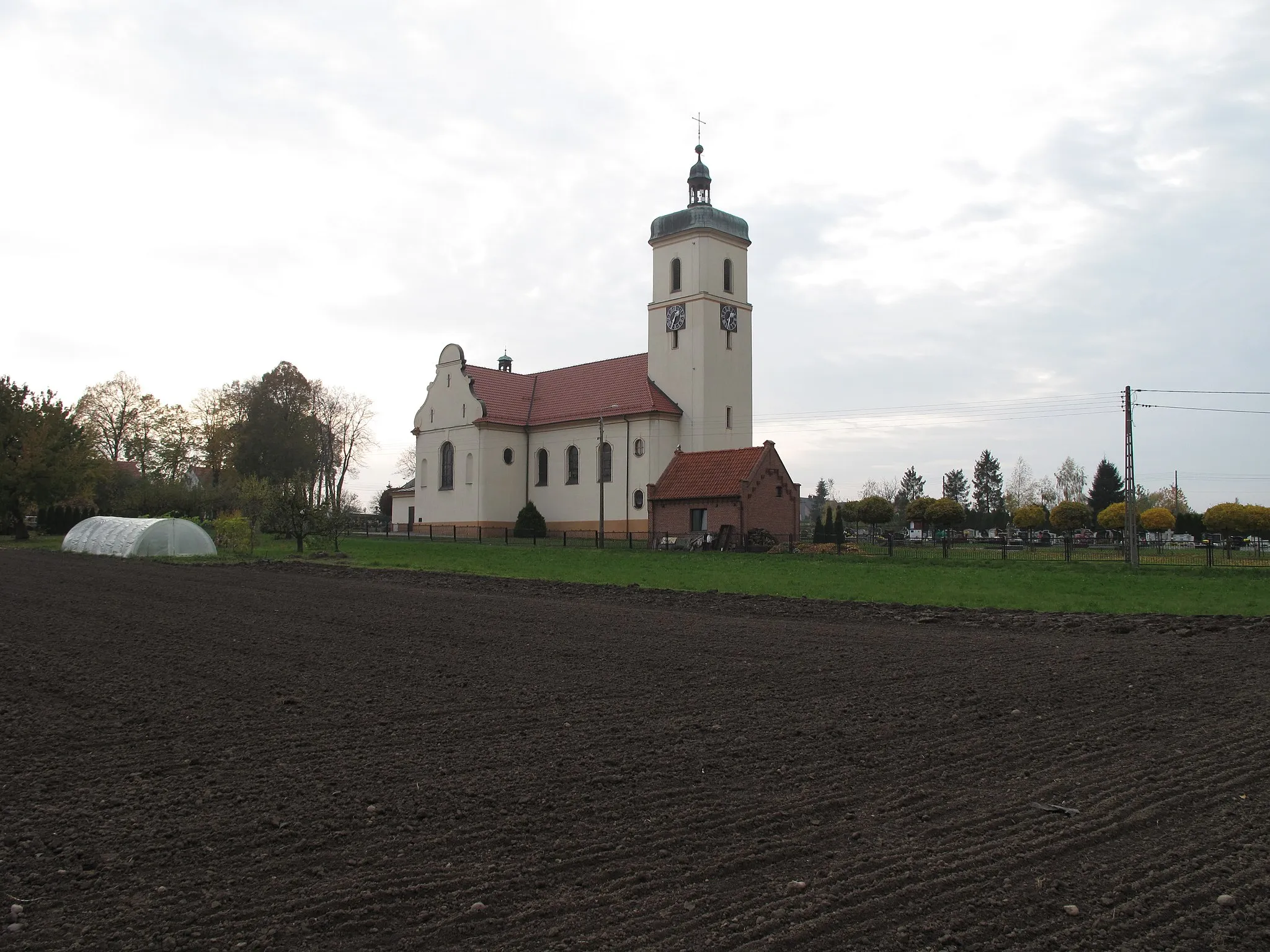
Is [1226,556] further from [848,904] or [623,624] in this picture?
[848,904]

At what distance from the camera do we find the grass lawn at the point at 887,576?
20.2m

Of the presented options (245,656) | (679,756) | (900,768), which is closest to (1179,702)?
(900,768)

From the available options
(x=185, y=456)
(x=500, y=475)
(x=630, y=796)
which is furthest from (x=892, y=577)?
(x=185, y=456)

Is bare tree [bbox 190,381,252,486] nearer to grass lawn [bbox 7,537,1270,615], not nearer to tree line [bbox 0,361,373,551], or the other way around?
tree line [bbox 0,361,373,551]

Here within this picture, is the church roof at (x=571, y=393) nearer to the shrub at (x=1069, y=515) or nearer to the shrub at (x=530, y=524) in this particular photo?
the shrub at (x=530, y=524)

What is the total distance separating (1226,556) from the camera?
3706cm

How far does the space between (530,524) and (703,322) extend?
50.4ft

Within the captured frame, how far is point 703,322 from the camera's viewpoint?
55.8 m

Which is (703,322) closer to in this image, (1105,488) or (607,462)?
(607,462)

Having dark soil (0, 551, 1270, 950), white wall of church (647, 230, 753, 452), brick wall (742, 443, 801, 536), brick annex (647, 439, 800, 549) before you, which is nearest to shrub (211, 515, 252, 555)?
brick annex (647, 439, 800, 549)

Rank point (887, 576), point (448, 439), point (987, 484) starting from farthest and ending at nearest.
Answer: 1. point (987, 484)
2. point (448, 439)
3. point (887, 576)

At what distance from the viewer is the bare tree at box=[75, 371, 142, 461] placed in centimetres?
7431

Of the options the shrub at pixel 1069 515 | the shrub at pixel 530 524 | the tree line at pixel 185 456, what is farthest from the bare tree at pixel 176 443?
the shrub at pixel 1069 515

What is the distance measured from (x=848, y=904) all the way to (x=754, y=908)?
0.43 m
